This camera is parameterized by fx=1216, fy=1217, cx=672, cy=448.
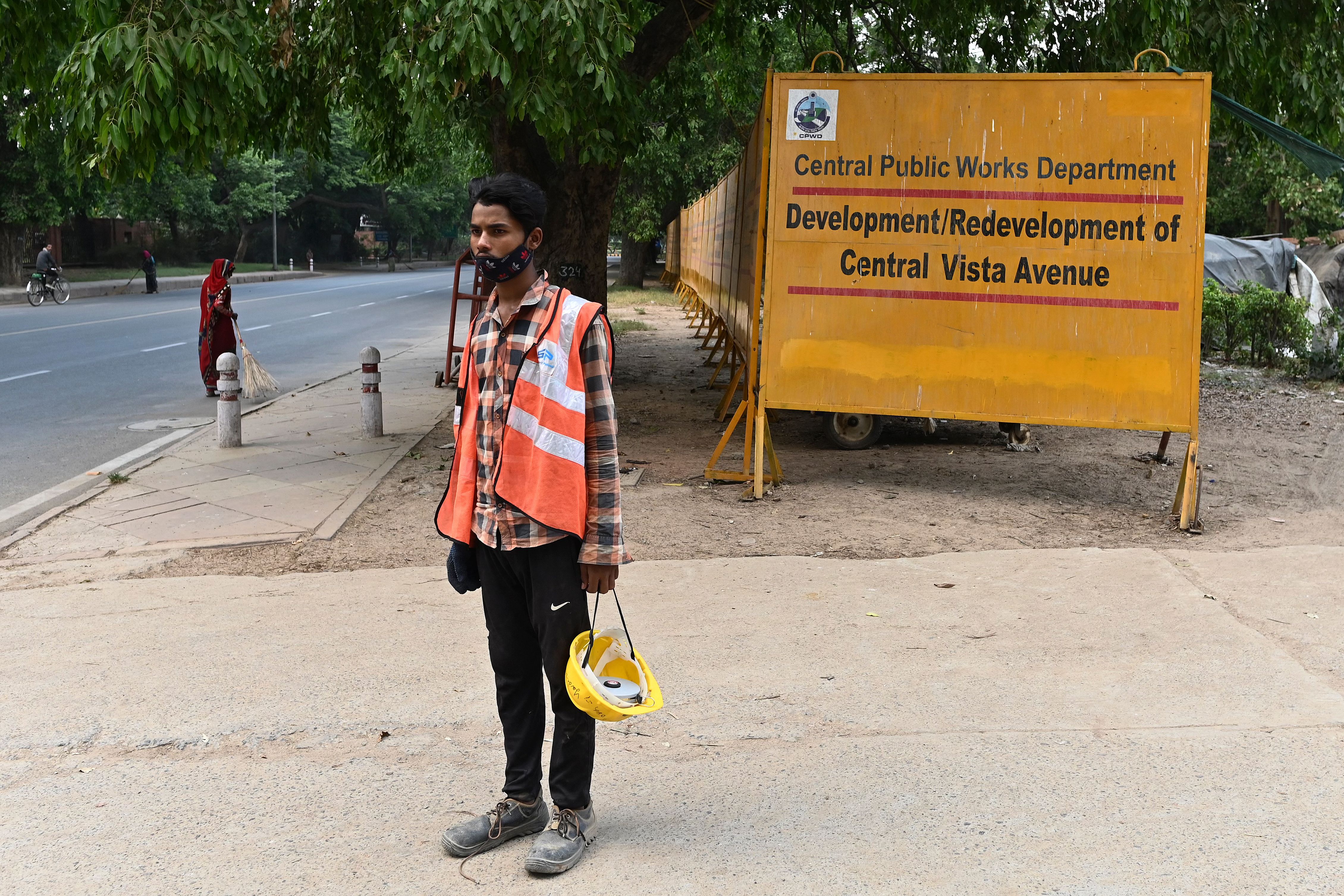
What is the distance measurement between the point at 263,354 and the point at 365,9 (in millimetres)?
11412

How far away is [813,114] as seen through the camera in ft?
24.4

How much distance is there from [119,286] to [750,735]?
37.0 metres

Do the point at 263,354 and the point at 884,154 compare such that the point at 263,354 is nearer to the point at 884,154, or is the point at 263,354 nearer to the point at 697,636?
the point at 884,154

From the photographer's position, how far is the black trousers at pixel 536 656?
10.4ft

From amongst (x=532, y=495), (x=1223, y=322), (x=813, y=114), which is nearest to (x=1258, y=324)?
(x=1223, y=322)

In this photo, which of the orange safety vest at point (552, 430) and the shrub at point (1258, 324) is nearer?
the orange safety vest at point (552, 430)

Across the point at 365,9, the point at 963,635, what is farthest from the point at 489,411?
the point at 365,9

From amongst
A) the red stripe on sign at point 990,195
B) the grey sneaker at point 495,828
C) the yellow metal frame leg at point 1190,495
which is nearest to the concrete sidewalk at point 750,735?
the grey sneaker at point 495,828

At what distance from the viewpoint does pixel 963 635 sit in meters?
5.06

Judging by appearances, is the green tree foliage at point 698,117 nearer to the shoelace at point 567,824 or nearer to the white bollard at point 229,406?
the white bollard at point 229,406

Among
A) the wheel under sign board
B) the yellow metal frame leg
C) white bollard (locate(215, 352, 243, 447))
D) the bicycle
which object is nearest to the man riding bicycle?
the bicycle

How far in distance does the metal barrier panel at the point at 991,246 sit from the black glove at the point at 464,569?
4.64 meters

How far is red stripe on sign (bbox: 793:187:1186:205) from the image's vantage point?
23.5 feet

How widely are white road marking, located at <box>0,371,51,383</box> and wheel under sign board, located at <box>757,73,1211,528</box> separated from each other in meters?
10.3
